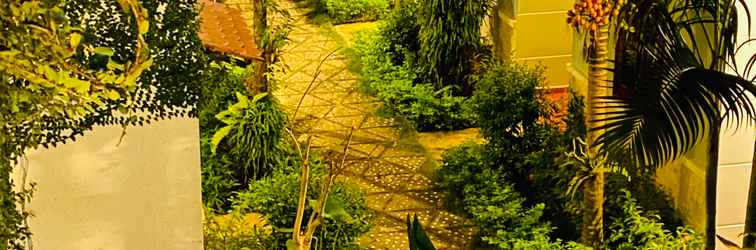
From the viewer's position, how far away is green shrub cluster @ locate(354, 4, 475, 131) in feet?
30.5

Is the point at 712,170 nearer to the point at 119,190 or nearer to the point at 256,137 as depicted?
the point at 119,190

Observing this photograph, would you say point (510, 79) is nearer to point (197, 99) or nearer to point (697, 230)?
point (697, 230)

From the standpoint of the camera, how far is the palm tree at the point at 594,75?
6.06 m

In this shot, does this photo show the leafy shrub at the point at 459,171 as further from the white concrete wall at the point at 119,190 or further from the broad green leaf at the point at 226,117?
the white concrete wall at the point at 119,190

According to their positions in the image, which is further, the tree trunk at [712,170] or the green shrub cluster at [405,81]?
the green shrub cluster at [405,81]

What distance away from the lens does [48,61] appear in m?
2.62

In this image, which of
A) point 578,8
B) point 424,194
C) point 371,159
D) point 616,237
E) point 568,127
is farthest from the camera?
point 371,159

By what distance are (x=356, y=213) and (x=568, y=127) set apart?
166cm

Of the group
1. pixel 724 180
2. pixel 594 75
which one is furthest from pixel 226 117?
pixel 724 180

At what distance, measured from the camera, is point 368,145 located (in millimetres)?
8922

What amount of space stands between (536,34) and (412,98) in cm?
130

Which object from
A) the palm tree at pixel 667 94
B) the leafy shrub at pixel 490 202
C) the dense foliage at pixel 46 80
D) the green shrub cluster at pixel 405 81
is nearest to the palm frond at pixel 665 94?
the palm tree at pixel 667 94

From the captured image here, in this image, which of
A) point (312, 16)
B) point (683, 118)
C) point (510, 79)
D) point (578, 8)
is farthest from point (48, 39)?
point (312, 16)

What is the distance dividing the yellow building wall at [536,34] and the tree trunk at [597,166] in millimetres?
3229
